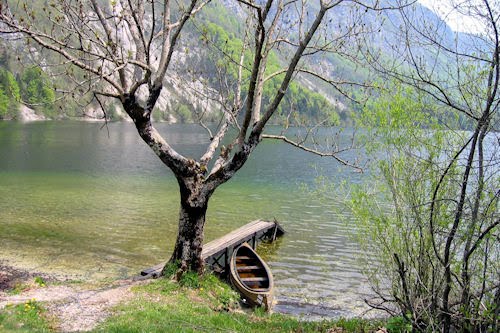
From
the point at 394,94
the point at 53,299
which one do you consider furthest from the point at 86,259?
the point at 394,94

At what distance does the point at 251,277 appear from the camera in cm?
1686

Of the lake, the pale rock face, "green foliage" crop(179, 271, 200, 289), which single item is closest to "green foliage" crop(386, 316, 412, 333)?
the lake

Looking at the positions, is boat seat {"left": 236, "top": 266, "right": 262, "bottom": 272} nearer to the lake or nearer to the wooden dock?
the wooden dock

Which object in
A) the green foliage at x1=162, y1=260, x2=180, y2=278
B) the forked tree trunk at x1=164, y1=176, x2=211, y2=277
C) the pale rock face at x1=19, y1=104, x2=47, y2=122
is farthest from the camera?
the pale rock face at x1=19, y1=104, x2=47, y2=122

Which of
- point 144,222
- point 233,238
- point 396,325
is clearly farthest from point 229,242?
point 396,325

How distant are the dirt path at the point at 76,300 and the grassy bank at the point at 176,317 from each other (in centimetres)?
24

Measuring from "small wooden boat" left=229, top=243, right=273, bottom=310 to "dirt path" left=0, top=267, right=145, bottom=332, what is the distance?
3.61 m

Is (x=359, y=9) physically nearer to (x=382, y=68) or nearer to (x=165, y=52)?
(x=382, y=68)

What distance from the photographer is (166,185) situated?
127 ft

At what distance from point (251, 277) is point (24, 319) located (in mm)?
9030

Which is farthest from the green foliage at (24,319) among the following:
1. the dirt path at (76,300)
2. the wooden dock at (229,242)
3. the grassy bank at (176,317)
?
the wooden dock at (229,242)

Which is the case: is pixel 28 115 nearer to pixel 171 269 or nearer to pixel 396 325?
pixel 171 269

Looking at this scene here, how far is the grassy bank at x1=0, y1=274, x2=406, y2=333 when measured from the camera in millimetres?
9000

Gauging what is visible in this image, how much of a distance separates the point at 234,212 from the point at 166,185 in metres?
10.9
